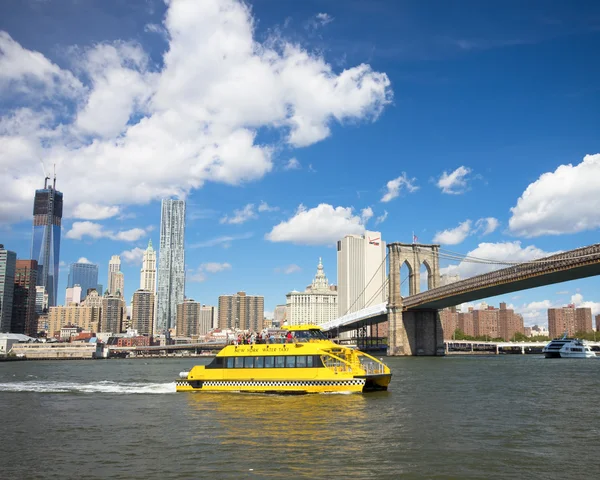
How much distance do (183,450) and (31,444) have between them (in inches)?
207

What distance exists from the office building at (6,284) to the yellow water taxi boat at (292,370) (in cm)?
18197

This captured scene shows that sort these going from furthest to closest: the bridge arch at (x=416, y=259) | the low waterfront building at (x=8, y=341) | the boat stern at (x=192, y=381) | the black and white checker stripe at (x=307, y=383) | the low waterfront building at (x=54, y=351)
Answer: the low waterfront building at (x=8, y=341), the low waterfront building at (x=54, y=351), the bridge arch at (x=416, y=259), the boat stern at (x=192, y=381), the black and white checker stripe at (x=307, y=383)

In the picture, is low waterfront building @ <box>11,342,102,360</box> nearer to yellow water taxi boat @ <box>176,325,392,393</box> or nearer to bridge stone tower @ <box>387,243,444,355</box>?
bridge stone tower @ <box>387,243,444,355</box>

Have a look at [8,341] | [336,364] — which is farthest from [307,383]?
[8,341]

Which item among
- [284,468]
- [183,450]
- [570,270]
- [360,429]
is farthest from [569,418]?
[570,270]

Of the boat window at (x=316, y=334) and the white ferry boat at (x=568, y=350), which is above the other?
the boat window at (x=316, y=334)

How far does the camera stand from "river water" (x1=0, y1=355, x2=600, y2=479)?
1476 cm

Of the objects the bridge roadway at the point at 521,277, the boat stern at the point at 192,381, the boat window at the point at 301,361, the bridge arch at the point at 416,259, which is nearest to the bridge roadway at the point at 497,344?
the bridge arch at the point at 416,259

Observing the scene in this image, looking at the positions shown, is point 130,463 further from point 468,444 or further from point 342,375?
point 342,375

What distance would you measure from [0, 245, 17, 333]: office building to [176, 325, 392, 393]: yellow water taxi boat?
7164 inches

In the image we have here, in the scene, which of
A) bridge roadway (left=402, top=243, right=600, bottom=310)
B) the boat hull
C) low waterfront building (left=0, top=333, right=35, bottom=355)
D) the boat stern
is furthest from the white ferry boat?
low waterfront building (left=0, top=333, right=35, bottom=355)

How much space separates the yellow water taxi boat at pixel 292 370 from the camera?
29328 mm

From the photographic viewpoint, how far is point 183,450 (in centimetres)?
1700

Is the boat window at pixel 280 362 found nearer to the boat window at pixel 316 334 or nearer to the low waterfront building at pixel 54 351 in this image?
the boat window at pixel 316 334
